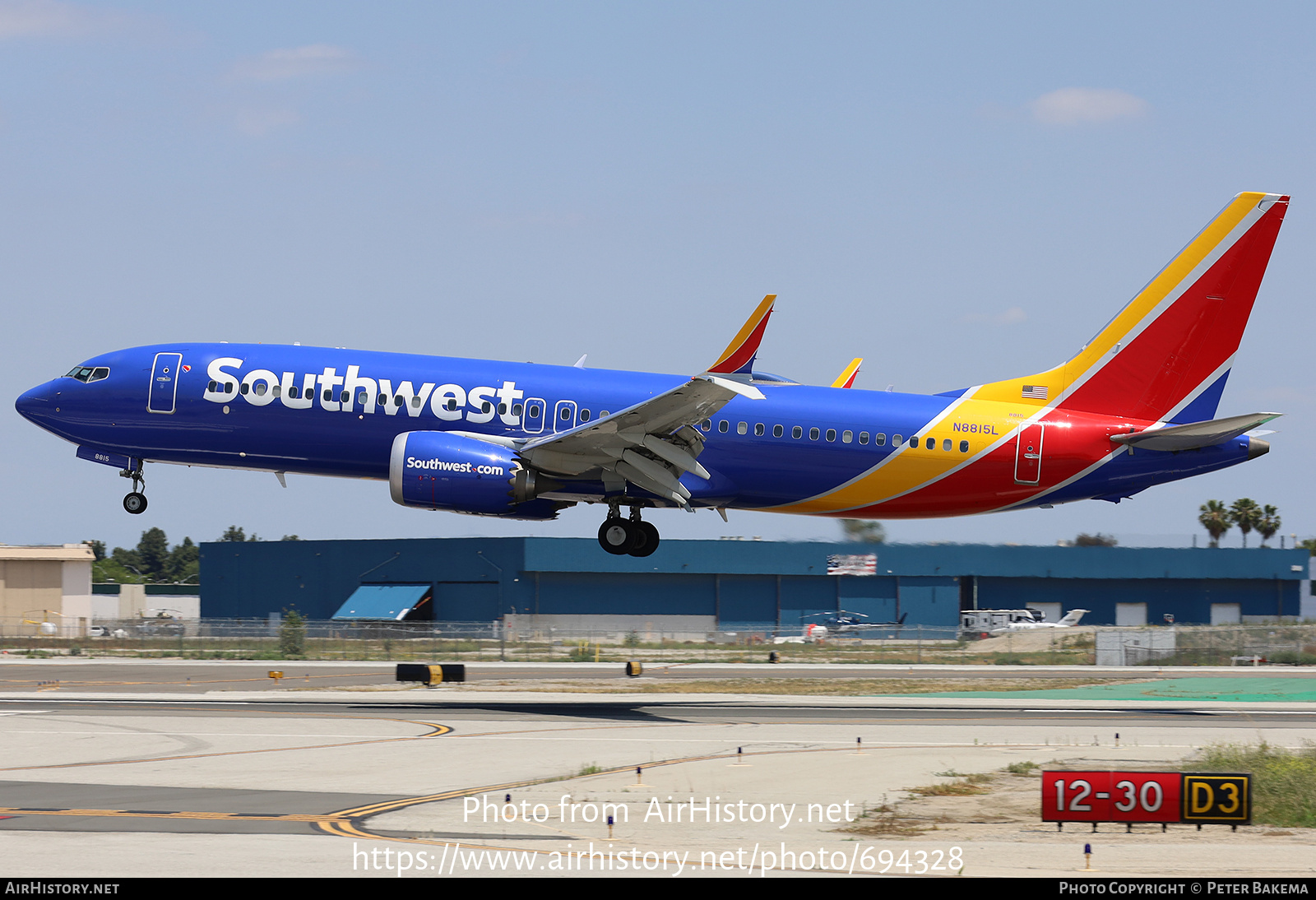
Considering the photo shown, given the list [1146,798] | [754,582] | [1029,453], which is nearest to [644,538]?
[1029,453]

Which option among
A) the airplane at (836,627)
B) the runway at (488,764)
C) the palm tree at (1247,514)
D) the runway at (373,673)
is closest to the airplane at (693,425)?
the runway at (488,764)

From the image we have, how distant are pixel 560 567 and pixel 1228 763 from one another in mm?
65731

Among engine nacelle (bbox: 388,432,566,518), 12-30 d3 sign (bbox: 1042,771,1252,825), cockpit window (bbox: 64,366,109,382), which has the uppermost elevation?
cockpit window (bbox: 64,366,109,382)

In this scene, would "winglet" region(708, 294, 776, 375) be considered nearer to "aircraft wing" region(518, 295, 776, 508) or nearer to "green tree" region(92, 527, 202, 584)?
"aircraft wing" region(518, 295, 776, 508)

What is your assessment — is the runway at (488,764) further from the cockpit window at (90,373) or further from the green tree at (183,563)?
the green tree at (183,563)

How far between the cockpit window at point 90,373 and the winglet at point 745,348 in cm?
1703

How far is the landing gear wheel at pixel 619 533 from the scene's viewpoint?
3650cm

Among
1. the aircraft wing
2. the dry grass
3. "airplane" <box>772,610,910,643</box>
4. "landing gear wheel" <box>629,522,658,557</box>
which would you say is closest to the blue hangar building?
"airplane" <box>772,610,910,643</box>

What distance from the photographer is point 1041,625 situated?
271 feet

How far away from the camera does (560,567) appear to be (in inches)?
3415

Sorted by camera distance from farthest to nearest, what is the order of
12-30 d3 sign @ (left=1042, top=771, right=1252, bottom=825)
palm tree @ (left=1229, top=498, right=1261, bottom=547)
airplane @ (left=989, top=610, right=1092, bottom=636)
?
palm tree @ (left=1229, top=498, right=1261, bottom=547) → airplane @ (left=989, top=610, right=1092, bottom=636) → 12-30 d3 sign @ (left=1042, top=771, right=1252, bottom=825)

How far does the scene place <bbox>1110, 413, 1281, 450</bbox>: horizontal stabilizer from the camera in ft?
109

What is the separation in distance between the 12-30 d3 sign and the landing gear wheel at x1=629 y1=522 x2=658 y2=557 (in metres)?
20.3
